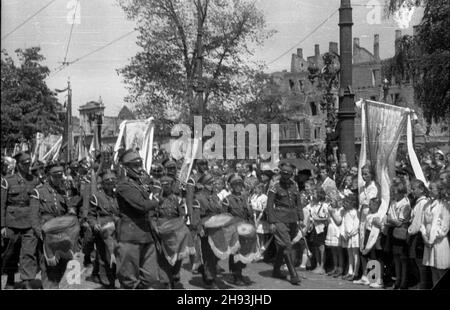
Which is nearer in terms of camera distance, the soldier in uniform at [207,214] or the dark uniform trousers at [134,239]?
the dark uniform trousers at [134,239]

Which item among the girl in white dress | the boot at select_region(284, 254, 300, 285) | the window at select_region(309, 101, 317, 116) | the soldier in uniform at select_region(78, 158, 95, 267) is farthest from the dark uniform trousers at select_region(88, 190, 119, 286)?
the girl in white dress

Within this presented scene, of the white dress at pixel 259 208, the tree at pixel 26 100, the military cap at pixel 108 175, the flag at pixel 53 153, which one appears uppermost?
the tree at pixel 26 100

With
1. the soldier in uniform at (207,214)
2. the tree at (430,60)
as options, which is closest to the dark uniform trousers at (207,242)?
the soldier in uniform at (207,214)

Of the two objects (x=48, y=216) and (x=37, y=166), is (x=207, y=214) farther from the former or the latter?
(x=37, y=166)

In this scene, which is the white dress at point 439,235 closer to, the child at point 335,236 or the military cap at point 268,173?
the child at point 335,236

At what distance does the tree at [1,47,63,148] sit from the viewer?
735 cm

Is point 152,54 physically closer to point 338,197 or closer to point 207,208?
point 207,208

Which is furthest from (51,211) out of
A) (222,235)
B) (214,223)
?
(222,235)

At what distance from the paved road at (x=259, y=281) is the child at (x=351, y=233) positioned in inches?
10.6

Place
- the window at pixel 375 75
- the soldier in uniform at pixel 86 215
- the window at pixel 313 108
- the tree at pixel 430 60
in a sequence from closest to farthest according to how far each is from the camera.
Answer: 1. the soldier in uniform at pixel 86 215
2. the tree at pixel 430 60
3. the window at pixel 375 75
4. the window at pixel 313 108

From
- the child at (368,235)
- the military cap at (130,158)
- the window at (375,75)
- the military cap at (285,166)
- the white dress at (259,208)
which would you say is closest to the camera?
the military cap at (130,158)

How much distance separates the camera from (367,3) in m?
7.95

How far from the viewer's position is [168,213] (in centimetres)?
691

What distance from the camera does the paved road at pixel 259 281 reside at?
714cm
